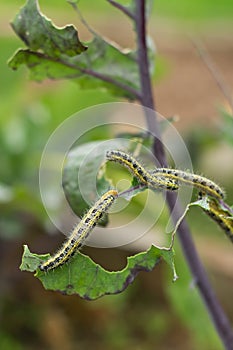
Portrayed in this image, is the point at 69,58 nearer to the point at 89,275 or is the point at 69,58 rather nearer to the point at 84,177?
→ the point at 84,177

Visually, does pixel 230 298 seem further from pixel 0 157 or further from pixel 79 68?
pixel 79 68

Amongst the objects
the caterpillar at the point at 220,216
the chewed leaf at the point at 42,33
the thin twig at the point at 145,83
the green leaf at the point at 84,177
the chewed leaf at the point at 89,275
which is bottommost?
the chewed leaf at the point at 89,275

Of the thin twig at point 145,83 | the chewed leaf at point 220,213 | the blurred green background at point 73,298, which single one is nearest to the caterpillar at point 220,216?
the chewed leaf at point 220,213

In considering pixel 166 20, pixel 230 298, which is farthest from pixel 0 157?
pixel 166 20

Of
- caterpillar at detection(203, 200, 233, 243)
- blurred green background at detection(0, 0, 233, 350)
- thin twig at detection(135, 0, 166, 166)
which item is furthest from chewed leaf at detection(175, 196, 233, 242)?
blurred green background at detection(0, 0, 233, 350)

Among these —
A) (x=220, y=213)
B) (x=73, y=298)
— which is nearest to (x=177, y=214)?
(x=220, y=213)

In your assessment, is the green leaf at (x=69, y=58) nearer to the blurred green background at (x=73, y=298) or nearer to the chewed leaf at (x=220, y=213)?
the chewed leaf at (x=220, y=213)
